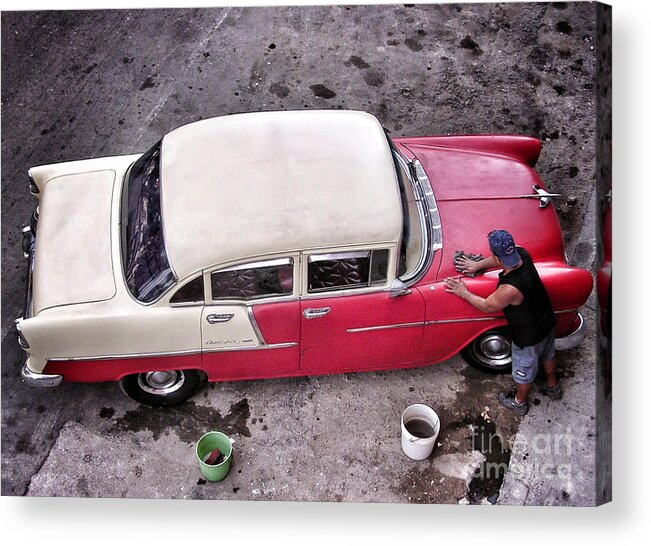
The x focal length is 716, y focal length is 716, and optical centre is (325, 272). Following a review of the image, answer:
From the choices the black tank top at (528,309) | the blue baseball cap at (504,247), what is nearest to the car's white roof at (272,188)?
the blue baseball cap at (504,247)

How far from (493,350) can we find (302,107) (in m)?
1.75

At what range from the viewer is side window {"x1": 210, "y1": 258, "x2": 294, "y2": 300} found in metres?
3.23

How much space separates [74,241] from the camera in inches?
137

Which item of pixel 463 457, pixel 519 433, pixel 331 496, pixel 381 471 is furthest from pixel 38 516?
pixel 519 433

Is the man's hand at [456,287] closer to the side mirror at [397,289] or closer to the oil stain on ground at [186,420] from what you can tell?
the side mirror at [397,289]

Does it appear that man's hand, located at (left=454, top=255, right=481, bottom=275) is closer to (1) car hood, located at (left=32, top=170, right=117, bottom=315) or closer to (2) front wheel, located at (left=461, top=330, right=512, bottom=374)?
(2) front wheel, located at (left=461, top=330, right=512, bottom=374)

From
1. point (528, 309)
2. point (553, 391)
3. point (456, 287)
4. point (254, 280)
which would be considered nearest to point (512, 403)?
point (553, 391)

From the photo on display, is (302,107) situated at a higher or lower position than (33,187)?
higher

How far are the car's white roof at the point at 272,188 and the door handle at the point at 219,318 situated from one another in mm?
Result: 252

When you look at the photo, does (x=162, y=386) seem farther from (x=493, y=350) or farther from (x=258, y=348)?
(x=493, y=350)

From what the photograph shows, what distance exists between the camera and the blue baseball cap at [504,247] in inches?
126

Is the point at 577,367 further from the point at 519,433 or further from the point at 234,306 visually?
the point at 234,306

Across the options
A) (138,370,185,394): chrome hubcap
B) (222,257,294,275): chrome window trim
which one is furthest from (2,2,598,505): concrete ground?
(222,257,294,275): chrome window trim

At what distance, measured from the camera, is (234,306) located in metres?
3.31
